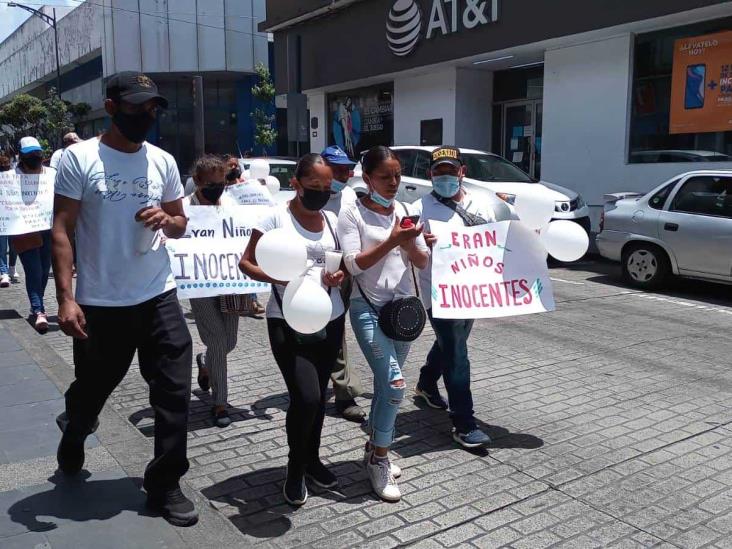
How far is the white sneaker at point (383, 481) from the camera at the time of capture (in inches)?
146

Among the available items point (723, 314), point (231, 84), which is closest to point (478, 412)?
point (723, 314)

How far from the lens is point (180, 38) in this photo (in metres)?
37.8

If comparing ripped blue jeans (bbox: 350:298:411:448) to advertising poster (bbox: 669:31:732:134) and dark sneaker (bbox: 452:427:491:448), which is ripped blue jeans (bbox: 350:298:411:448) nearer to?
dark sneaker (bbox: 452:427:491:448)

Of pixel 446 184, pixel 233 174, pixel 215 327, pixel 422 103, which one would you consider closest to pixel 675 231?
pixel 233 174

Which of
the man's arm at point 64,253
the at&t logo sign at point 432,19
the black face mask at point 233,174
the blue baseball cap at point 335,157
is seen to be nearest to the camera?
the man's arm at point 64,253

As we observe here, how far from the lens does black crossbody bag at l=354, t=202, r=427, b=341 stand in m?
3.64

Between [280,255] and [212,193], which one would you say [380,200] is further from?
[212,193]

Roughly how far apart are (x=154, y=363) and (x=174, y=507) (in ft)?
2.29

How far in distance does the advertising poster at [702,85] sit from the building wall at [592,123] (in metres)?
0.84

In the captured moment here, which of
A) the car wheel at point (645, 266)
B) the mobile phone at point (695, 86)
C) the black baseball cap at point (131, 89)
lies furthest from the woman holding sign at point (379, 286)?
the mobile phone at point (695, 86)

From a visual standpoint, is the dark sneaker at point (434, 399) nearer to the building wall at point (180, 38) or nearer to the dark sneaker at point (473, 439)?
the dark sneaker at point (473, 439)

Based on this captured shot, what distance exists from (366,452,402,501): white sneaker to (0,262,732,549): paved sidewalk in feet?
0.20

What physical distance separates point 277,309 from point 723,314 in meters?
6.72

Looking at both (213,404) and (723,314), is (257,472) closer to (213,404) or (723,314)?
(213,404)
